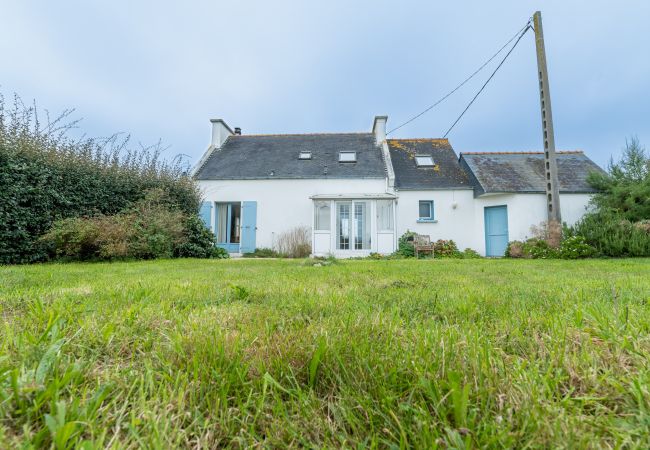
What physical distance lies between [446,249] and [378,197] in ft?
11.3

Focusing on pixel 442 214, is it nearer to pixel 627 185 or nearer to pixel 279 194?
pixel 627 185

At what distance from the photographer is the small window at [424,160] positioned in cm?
1325

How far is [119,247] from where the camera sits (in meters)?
6.54

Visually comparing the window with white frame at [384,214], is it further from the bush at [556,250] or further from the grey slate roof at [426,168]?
the bush at [556,250]

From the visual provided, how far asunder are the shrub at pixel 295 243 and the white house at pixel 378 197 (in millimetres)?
265

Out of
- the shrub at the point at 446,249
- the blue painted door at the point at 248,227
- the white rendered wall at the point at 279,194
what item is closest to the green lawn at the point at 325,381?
the shrub at the point at 446,249

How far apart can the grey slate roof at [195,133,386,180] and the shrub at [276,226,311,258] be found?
→ 2459mm

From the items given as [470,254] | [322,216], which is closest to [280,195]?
[322,216]

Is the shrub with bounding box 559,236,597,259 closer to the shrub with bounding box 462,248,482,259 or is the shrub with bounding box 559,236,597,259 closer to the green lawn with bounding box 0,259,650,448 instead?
the shrub with bounding box 462,248,482,259

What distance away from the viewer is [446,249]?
11.2 m

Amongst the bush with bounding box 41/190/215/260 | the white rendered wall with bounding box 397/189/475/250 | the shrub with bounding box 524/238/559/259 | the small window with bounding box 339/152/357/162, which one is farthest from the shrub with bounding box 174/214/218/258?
the shrub with bounding box 524/238/559/259

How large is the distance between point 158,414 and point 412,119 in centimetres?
1526

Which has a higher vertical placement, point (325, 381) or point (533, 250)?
point (533, 250)

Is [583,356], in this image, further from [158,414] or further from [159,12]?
[159,12]
